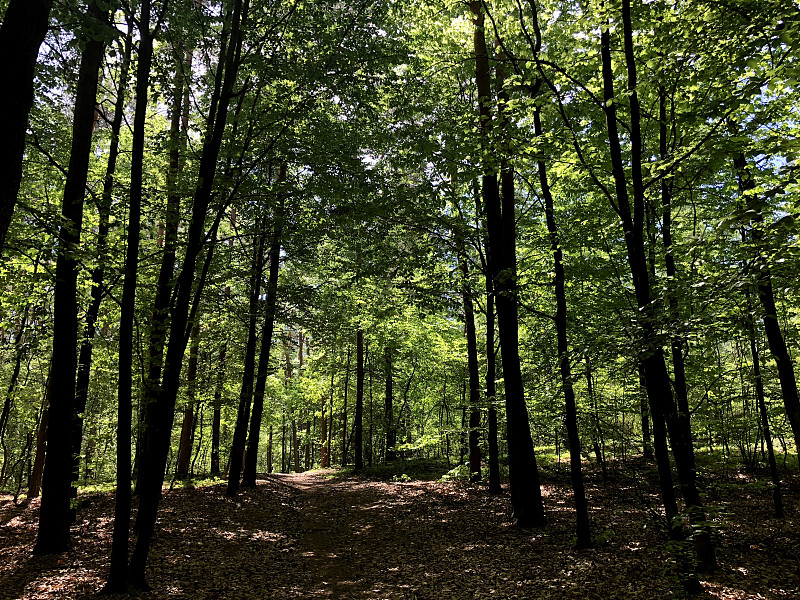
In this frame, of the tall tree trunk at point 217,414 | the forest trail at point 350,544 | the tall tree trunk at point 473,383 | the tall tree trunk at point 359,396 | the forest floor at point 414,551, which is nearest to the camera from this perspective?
the forest floor at point 414,551

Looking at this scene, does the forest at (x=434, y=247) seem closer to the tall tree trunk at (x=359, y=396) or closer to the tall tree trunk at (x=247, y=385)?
the tall tree trunk at (x=247, y=385)

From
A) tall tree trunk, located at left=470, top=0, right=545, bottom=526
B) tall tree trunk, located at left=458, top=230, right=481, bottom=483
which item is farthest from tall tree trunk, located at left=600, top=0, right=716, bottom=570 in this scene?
tall tree trunk, located at left=458, top=230, right=481, bottom=483

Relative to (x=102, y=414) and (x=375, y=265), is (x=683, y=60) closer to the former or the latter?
(x=375, y=265)

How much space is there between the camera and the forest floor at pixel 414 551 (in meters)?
6.52

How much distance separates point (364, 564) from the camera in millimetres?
8273

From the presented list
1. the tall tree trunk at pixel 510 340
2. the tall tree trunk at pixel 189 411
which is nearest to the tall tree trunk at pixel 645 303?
the tall tree trunk at pixel 510 340

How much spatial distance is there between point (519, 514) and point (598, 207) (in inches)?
276

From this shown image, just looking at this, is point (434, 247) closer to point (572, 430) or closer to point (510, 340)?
point (510, 340)

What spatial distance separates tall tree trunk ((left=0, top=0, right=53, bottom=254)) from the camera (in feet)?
10.8

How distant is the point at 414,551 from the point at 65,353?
7.58 metres

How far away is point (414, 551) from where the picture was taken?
884 cm

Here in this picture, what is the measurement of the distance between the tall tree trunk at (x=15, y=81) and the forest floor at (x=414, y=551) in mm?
5917

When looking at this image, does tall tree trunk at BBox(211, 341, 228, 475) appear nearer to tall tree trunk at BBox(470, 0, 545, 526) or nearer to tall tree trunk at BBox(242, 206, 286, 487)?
tall tree trunk at BBox(242, 206, 286, 487)

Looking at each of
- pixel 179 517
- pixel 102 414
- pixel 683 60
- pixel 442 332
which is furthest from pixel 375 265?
pixel 102 414
